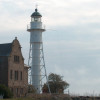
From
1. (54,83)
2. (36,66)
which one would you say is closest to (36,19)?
(36,66)

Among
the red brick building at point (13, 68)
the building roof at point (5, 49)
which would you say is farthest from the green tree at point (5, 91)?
the building roof at point (5, 49)

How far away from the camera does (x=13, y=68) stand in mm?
70875

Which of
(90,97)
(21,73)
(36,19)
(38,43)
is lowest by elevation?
(90,97)

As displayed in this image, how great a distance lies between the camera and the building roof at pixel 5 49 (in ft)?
229

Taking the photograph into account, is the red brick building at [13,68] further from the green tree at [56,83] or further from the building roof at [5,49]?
the green tree at [56,83]

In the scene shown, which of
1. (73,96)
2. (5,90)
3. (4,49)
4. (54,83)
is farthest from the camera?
(54,83)

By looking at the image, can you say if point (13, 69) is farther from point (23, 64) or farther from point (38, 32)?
point (38, 32)

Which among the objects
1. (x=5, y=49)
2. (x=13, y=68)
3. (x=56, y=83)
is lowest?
(x=56, y=83)

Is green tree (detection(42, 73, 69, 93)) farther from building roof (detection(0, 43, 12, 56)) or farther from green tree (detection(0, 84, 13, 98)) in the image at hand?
green tree (detection(0, 84, 13, 98))

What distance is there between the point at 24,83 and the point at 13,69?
5341mm

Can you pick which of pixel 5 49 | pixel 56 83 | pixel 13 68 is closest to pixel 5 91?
pixel 13 68

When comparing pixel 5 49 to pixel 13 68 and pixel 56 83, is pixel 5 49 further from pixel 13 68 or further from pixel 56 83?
pixel 56 83

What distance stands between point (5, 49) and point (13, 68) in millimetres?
3585

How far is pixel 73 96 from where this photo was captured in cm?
7606
